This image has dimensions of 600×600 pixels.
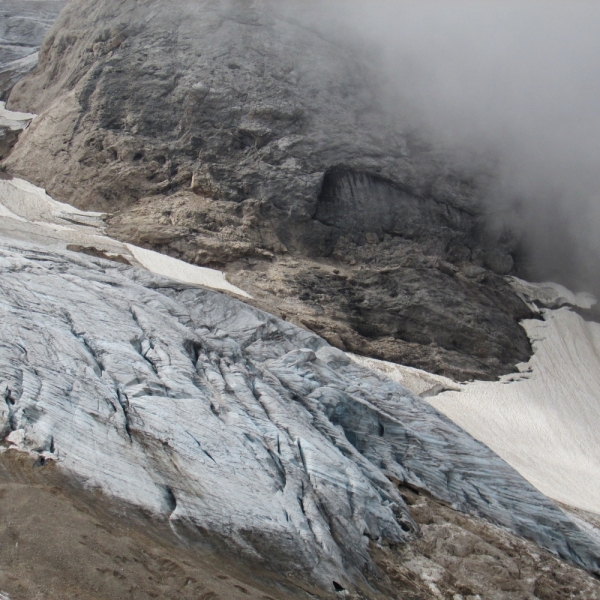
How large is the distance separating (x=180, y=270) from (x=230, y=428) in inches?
748

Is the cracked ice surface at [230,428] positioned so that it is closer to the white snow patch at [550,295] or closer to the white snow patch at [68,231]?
the white snow patch at [68,231]

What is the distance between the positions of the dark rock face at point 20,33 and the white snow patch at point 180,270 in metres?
26.5

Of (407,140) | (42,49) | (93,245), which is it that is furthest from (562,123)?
(42,49)

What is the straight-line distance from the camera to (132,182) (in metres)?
37.7

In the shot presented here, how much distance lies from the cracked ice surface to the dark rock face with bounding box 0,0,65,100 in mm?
38385

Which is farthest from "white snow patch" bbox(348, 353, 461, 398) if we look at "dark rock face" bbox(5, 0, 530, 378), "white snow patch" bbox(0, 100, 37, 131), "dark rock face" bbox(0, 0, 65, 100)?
"dark rock face" bbox(0, 0, 65, 100)

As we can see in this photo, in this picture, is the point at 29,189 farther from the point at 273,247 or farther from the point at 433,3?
the point at 433,3

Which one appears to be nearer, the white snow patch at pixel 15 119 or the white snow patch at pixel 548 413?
the white snow patch at pixel 548 413

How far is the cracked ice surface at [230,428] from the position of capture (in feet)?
38.5

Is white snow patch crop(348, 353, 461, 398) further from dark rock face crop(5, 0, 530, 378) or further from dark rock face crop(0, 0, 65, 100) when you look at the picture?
dark rock face crop(0, 0, 65, 100)

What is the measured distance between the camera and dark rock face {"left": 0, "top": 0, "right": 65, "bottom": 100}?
5380cm

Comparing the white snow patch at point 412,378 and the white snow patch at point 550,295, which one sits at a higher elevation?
the white snow patch at point 550,295

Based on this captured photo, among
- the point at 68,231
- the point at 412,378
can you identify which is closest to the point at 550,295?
the point at 412,378

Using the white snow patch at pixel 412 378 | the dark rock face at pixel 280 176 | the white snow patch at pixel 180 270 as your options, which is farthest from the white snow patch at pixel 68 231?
the white snow patch at pixel 412 378
